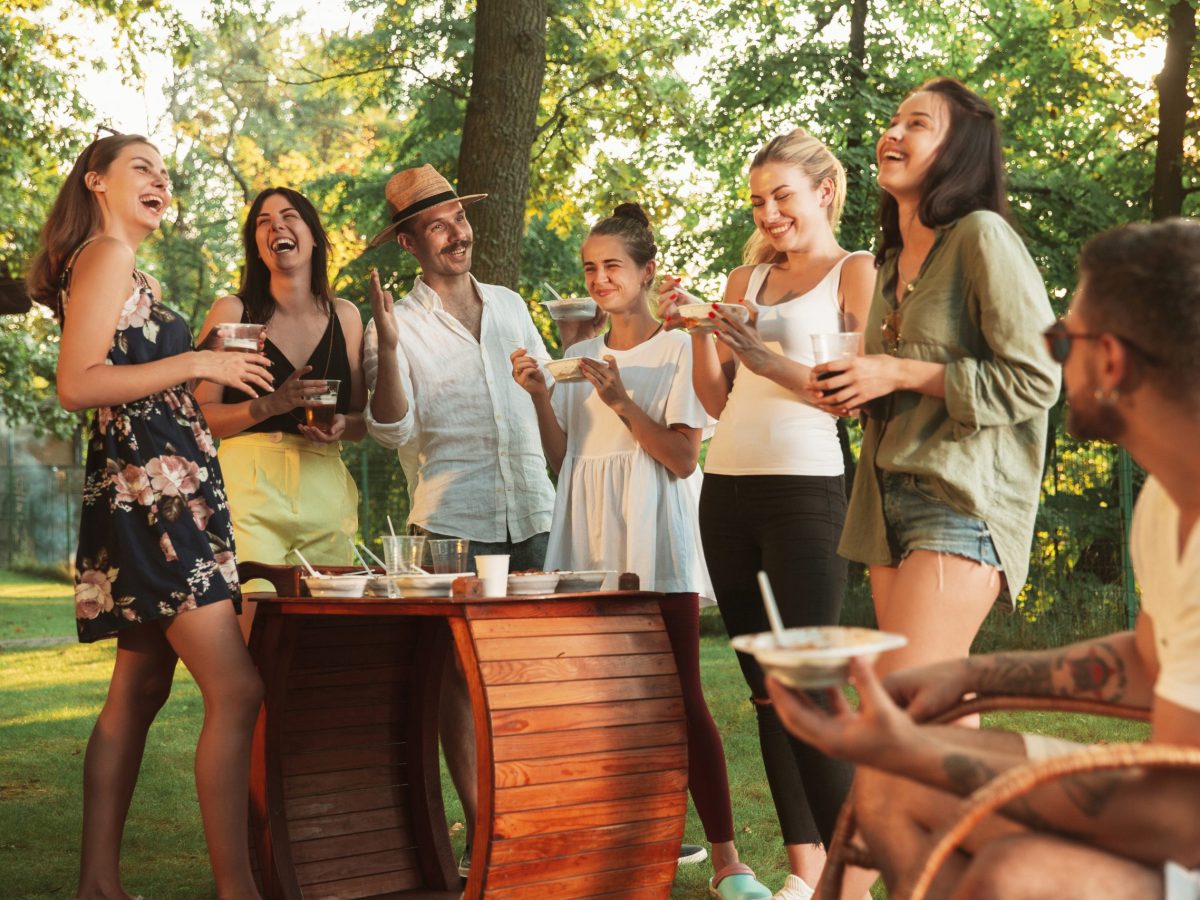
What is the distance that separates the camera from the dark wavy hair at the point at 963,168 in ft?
9.91

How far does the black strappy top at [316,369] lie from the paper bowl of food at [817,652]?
2.77 m

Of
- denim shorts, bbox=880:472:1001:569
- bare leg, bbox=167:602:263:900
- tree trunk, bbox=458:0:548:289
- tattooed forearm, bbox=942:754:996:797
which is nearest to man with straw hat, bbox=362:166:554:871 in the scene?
bare leg, bbox=167:602:263:900

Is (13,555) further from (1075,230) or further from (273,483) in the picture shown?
(273,483)

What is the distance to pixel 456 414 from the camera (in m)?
4.73

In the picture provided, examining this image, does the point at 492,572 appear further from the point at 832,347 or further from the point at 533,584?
the point at 832,347

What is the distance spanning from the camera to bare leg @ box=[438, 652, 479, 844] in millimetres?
4645

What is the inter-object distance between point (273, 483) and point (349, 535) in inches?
12.6

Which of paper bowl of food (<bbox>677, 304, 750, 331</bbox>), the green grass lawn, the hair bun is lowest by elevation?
the green grass lawn

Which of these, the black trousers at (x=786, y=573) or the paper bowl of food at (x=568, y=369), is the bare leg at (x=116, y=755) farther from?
the black trousers at (x=786, y=573)

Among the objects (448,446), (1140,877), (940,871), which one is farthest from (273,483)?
(1140,877)

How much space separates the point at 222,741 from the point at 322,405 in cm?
103

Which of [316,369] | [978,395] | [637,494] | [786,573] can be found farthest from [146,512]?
[978,395]

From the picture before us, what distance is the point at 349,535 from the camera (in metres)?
4.59

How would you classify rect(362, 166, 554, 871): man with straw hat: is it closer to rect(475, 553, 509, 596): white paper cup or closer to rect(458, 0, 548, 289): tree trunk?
rect(475, 553, 509, 596): white paper cup
